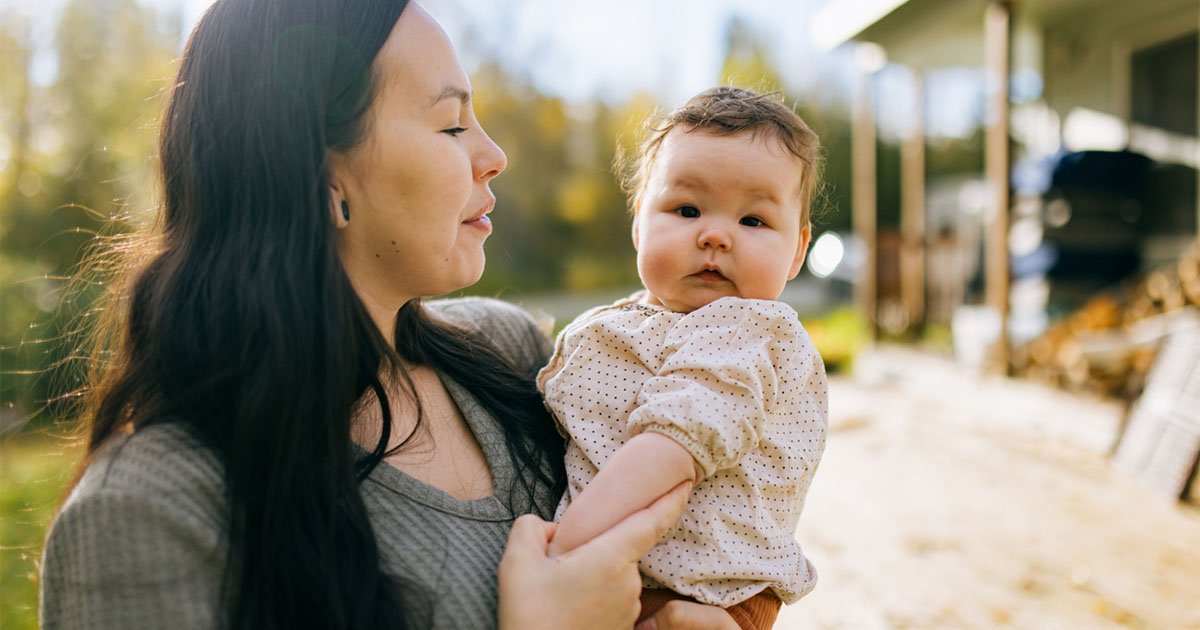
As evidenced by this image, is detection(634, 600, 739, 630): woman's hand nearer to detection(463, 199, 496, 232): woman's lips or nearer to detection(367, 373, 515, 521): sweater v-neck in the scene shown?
detection(367, 373, 515, 521): sweater v-neck

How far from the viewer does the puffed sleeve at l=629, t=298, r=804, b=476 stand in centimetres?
123

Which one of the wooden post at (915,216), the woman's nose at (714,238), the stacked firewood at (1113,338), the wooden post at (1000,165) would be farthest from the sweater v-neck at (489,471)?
the wooden post at (915,216)

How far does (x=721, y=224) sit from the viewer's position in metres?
1.49

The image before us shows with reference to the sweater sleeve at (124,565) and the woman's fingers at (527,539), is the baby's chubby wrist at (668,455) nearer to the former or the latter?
the woman's fingers at (527,539)

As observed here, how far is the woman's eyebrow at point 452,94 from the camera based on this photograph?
1.39 m

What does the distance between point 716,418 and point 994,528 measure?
10.3ft

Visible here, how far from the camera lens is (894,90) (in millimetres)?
23984

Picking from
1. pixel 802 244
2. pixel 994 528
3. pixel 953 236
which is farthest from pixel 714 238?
pixel 953 236

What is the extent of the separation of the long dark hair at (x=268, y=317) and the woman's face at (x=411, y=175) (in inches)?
1.4

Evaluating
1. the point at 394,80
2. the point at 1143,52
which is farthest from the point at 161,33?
the point at 394,80

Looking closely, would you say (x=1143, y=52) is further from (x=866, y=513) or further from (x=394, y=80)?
(x=394, y=80)

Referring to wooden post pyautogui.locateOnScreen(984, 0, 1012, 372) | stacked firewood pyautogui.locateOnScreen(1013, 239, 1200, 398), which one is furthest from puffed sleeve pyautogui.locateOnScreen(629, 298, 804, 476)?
wooden post pyautogui.locateOnScreen(984, 0, 1012, 372)

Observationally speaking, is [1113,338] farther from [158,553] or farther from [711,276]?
[158,553]

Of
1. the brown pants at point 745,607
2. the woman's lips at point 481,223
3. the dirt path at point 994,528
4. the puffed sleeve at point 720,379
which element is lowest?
the dirt path at point 994,528
